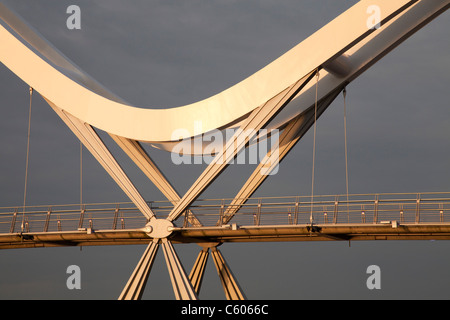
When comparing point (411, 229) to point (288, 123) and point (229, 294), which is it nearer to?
point (288, 123)

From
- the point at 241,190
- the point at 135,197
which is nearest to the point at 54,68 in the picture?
the point at 135,197

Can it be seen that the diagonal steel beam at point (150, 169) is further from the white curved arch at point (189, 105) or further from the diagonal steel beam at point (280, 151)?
the diagonal steel beam at point (280, 151)

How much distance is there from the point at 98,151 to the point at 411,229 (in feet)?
45.2

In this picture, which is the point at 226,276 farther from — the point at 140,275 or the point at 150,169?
the point at 150,169

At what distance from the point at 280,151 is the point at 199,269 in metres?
7.02

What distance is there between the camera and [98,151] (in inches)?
1539

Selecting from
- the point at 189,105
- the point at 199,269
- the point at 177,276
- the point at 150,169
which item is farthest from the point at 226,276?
the point at 189,105

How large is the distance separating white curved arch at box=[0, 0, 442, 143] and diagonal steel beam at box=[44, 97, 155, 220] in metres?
0.45

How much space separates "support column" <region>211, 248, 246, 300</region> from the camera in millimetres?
40062

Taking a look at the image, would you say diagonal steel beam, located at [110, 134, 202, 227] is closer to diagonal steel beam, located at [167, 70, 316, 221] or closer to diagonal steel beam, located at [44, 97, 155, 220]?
diagonal steel beam, located at [44, 97, 155, 220]

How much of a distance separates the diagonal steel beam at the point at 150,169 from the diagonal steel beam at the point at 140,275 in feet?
8.82

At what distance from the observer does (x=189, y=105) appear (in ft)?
123

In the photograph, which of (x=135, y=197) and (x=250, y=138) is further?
(x=135, y=197)

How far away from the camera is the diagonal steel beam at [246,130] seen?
3447cm
